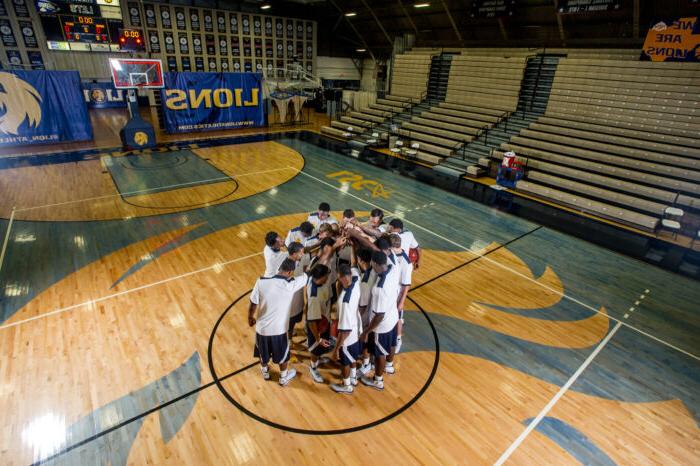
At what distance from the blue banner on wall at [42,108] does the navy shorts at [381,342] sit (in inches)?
621

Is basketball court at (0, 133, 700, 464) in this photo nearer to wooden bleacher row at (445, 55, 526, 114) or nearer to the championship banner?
the championship banner

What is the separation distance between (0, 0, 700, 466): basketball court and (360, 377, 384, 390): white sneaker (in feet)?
0.12

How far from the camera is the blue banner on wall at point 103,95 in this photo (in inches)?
854

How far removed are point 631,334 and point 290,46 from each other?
2664cm

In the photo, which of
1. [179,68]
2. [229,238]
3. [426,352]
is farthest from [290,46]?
[426,352]

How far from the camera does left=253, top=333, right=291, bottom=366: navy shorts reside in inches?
149

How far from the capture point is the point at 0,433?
3543 mm

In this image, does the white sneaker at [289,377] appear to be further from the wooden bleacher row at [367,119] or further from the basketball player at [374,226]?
the wooden bleacher row at [367,119]

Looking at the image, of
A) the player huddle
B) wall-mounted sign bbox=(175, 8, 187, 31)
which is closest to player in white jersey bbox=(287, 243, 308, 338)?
the player huddle

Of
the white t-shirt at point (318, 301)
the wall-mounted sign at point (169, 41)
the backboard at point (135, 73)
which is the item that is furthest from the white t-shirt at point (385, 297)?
the wall-mounted sign at point (169, 41)

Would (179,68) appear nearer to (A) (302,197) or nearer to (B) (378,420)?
(A) (302,197)

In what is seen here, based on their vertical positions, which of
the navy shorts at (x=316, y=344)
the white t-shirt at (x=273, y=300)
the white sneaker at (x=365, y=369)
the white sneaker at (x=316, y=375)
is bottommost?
the white sneaker at (x=316, y=375)

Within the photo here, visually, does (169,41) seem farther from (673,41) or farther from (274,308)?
(274,308)

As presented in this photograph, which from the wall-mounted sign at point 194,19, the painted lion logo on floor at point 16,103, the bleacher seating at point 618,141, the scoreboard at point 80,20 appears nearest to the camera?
the bleacher seating at point 618,141
